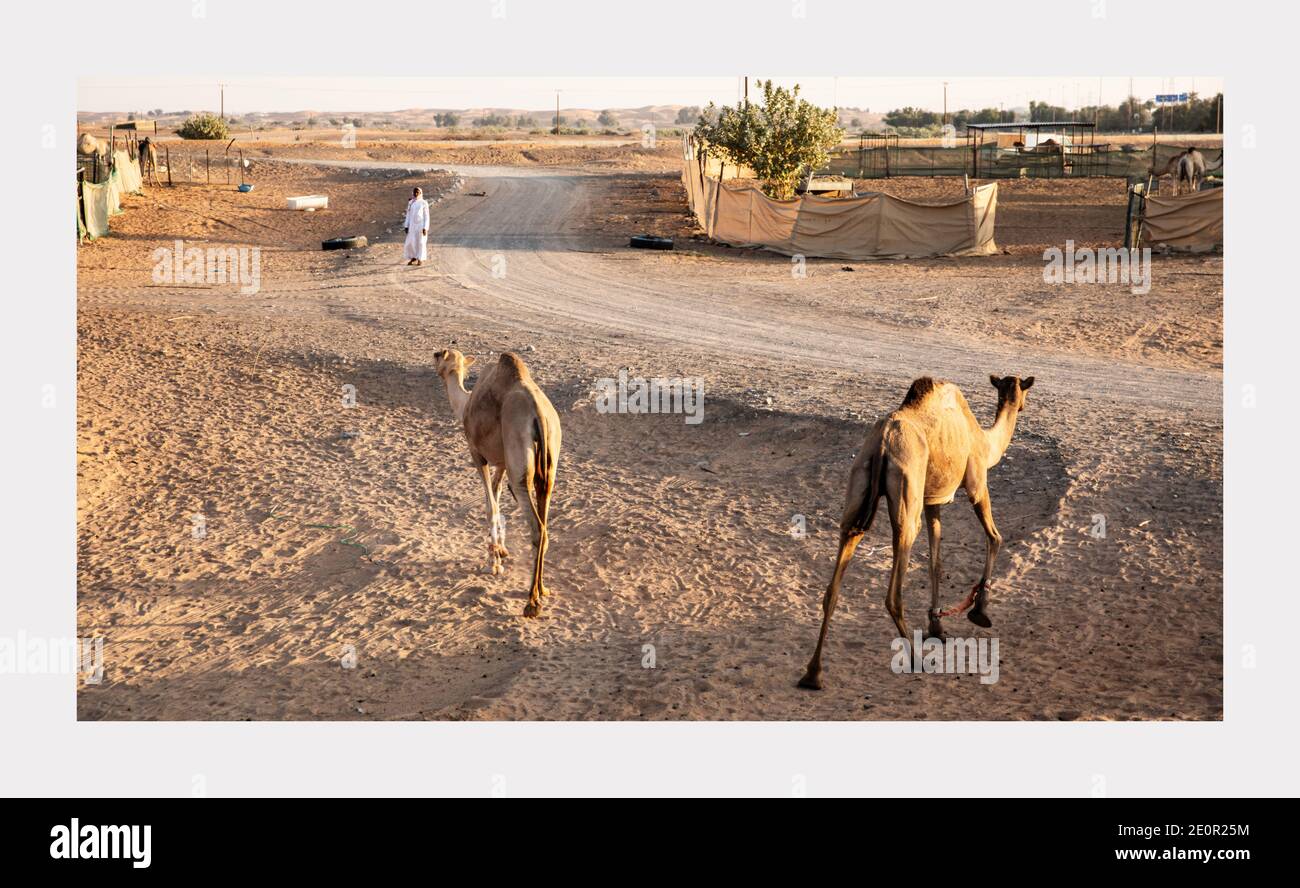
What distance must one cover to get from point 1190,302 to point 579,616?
16.7 metres

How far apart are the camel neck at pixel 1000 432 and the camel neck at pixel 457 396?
14.8 feet

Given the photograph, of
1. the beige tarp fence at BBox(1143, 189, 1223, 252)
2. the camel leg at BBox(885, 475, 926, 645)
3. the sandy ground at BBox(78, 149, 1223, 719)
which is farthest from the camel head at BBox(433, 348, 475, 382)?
the beige tarp fence at BBox(1143, 189, 1223, 252)

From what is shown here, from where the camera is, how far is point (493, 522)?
10.8 m

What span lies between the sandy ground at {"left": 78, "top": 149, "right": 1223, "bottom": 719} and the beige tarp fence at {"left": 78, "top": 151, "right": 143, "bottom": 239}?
7.86 meters

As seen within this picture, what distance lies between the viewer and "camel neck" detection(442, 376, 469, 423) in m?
11.1

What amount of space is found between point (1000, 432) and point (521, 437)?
3.80m

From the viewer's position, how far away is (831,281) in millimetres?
A: 26516

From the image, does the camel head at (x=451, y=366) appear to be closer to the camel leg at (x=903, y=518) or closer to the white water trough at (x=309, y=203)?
the camel leg at (x=903, y=518)

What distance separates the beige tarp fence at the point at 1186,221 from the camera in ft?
95.0

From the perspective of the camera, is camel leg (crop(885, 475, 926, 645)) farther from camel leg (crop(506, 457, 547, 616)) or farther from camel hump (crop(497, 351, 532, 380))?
camel hump (crop(497, 351, 532, 380))

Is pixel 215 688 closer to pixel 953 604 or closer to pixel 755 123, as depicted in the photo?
pixel 953 604

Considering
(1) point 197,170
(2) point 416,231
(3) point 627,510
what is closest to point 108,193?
(2) point 416,231

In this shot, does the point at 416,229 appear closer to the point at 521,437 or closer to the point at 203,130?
the point at 521,437

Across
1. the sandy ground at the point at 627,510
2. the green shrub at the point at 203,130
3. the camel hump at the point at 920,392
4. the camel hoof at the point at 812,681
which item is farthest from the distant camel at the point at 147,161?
the camel hoof at the point at 812,681
